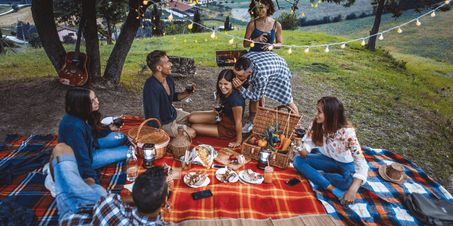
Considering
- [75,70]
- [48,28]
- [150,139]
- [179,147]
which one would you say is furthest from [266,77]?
[48,28]

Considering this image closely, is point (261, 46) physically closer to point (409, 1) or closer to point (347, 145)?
point (347, 145)

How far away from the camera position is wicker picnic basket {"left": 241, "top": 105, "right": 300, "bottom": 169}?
10.7 feet

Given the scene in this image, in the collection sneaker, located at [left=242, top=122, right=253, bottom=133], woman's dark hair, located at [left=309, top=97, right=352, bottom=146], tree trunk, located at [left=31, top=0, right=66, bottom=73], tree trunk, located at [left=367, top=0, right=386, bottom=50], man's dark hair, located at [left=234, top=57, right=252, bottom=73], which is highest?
tree trunk, located at [left=367, top=0, right=386, bottom=50]

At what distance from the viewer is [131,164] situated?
308 cm

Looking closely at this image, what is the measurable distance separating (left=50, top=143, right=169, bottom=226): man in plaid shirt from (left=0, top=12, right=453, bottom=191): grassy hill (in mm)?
4210

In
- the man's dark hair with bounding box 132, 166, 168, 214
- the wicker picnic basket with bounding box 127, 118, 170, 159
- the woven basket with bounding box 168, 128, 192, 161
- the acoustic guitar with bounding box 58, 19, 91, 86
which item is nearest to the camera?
the man's dark hair with bounding box 132, 166, 168, 214

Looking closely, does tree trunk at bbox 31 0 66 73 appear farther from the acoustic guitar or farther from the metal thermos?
the metal thermos

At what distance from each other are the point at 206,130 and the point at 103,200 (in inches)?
93.6

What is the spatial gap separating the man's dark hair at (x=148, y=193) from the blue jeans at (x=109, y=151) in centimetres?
163

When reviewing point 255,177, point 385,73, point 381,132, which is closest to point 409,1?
point 385,73

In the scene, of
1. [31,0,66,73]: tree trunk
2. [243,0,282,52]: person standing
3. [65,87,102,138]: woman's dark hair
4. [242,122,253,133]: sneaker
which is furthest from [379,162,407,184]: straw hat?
[31,0,66,73]: tree trunk

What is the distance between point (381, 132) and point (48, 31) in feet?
25.3

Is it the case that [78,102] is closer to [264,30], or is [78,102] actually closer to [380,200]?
[264,30]

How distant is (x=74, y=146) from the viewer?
8.09ft
